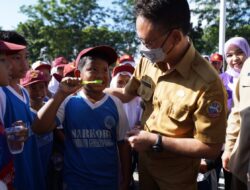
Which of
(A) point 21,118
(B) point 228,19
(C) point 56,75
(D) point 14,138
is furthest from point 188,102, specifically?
(B) point 228,19

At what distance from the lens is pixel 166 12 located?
1981 millimetres

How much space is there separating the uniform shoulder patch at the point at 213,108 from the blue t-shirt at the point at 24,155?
1264 millimetres

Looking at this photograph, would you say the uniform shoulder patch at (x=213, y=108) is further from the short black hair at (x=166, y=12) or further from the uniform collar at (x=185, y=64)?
the short black hair at (x=166, y=12)

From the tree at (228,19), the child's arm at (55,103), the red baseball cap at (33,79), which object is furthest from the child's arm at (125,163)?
the tree at (228,19)

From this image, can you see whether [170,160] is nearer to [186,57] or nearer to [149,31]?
[186,57]

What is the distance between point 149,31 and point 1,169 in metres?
1.15

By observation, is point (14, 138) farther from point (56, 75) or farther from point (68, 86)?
point (56, 75)

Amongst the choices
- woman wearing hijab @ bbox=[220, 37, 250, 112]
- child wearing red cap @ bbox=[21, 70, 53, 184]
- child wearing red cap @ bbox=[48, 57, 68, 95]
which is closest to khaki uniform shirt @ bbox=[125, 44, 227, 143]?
child wearing red cap @ bbox=[21, 70, 53, 184]

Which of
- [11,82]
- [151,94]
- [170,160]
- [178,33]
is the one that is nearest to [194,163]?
[170,160]

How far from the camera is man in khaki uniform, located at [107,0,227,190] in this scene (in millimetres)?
1981

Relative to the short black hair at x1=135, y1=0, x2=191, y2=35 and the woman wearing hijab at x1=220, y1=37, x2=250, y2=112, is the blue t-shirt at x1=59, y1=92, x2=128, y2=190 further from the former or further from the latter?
the woman wearing hijab at x1=220, y1=37, x2=250, y2=112

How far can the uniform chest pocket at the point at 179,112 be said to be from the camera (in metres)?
2.02

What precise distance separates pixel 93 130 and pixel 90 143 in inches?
3.6

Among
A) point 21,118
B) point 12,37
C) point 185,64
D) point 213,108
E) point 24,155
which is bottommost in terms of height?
point 24,155
